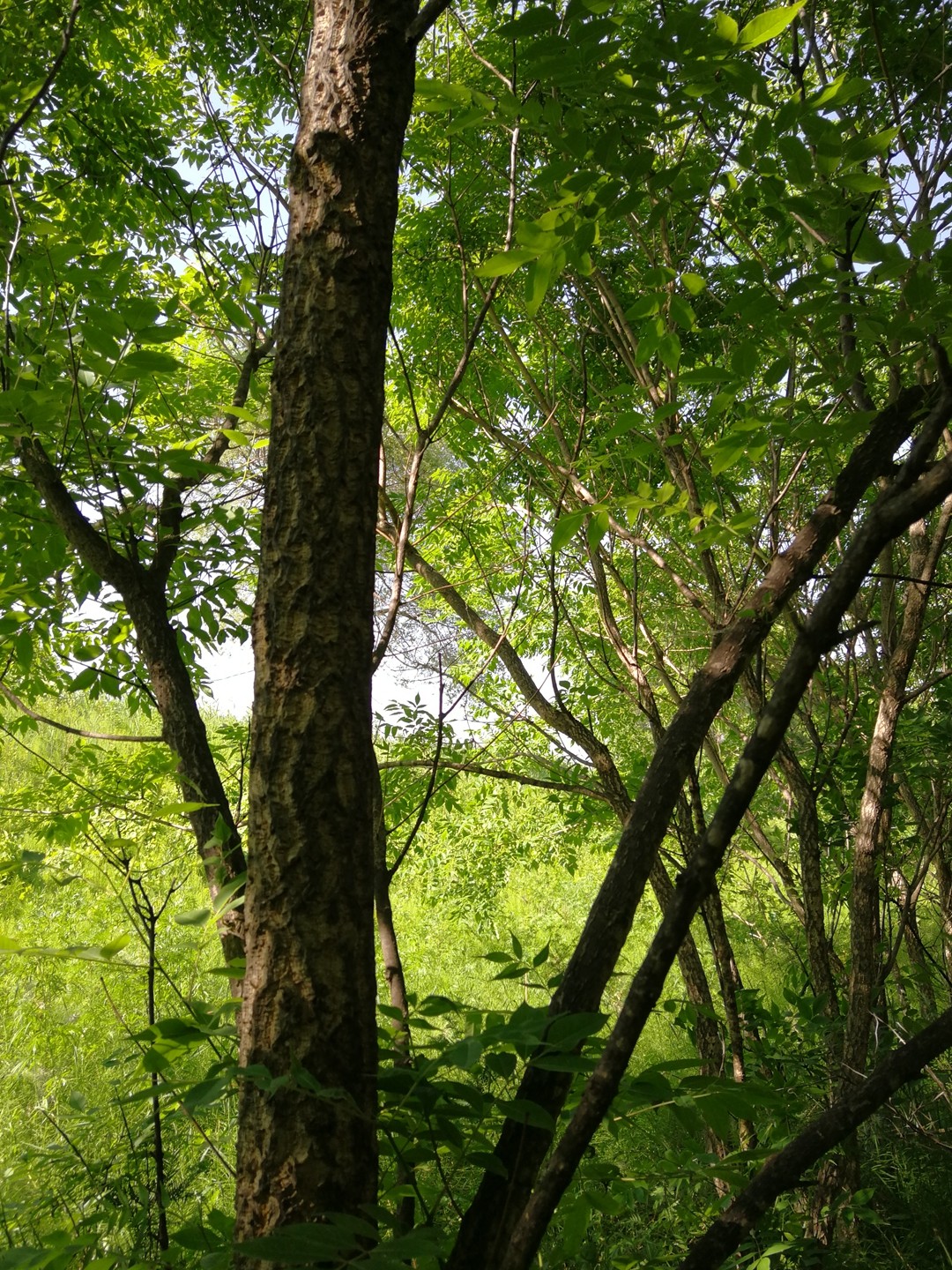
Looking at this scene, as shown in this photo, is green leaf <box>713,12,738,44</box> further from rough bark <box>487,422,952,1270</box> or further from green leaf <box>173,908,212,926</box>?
green leaf <box>173,908,212,926</box>

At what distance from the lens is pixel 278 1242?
2.21 feet

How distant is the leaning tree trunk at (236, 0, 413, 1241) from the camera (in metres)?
0.84

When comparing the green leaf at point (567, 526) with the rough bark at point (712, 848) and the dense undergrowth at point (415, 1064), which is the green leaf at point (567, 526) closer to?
the rough bark at point (712, 848)

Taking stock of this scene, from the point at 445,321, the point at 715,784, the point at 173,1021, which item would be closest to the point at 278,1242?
the point at 173,1021

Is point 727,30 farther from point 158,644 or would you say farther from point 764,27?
point 158,644

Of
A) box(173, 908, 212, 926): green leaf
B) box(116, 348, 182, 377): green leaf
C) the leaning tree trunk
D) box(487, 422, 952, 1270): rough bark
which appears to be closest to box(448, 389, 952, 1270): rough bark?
box(487, 422, 952, 1270): rough bark

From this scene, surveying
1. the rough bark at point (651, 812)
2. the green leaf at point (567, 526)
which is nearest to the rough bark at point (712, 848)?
the rough bark at point (651, 812)

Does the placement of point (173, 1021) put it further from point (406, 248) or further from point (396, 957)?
point (406, 248)

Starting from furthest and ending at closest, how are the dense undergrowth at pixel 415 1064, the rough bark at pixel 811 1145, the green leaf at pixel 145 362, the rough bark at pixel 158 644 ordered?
the rough bark at pixel 158 644
the green leaf at pixel 145 362
the dense undergrowth at pixel 415 1064
the rough bark at pixel 811 1145

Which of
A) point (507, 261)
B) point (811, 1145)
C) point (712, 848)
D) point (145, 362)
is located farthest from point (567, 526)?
point (811, 1145)

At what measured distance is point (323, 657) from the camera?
0.97 metres

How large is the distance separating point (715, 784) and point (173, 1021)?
4964 mm

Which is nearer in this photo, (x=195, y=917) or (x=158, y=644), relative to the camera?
(x=195, y=917)

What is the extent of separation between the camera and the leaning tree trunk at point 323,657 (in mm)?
845
